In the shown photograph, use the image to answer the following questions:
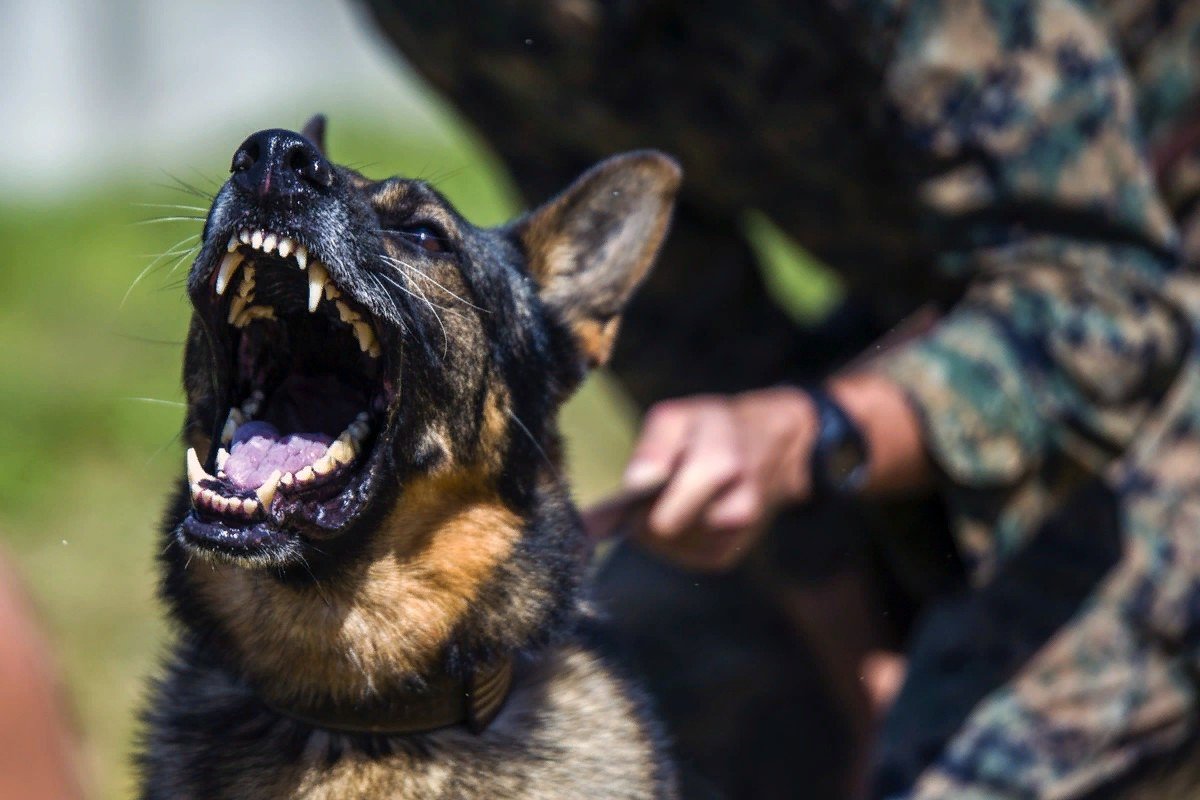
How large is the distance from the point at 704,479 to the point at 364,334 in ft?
2.58

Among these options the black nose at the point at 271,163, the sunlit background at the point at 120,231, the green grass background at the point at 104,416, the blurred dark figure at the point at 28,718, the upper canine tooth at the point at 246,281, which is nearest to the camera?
the black nose at the point at 271,163

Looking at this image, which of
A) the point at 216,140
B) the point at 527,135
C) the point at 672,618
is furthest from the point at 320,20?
the point at 672,618

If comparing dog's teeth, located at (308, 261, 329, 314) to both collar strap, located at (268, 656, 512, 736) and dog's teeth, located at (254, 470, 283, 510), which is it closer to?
dog's teeth, located at (254, 470, 283, 510)

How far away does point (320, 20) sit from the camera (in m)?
9.97

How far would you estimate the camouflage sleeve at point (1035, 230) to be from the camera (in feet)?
10.2

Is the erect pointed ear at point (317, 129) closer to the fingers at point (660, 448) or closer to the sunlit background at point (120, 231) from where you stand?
the sunlit background at point (120, 231)

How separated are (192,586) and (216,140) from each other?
730 cm

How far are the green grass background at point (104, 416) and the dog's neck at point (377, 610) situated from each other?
2.00ft

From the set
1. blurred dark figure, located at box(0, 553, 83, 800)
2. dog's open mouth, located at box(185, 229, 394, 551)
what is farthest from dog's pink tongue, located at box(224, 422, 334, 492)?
blurred dark figure, located at box(0, 553, 83, 800)

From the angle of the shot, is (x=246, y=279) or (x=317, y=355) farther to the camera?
(x=317, y=355)

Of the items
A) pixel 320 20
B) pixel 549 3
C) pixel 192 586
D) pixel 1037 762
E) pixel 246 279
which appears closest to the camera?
pixel 246 279

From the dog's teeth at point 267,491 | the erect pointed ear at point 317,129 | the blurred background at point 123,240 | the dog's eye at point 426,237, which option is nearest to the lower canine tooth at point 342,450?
the dog's teeth at point 267,491

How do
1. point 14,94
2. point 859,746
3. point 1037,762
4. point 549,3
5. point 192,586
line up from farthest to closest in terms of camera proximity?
point 14,94 → point 859,746 → point 549,3 → point 1037,762 → point 192,586

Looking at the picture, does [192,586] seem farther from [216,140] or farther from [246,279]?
[216,140]
